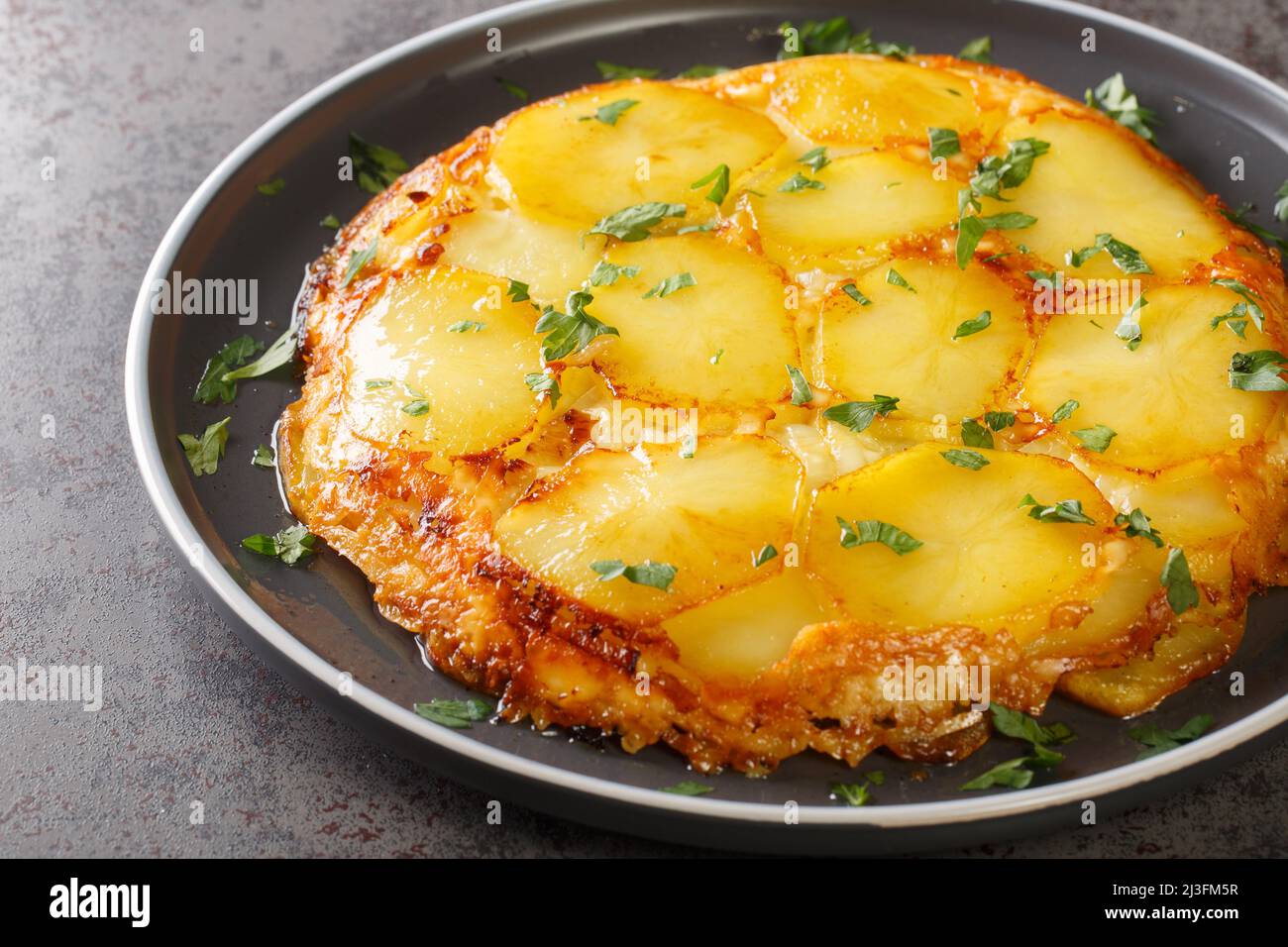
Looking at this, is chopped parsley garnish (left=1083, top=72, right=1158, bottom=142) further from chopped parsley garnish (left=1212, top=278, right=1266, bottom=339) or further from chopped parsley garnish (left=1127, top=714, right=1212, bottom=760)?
chopped parsley garnish (left=1127, top=714, right=1212, bottom=760)

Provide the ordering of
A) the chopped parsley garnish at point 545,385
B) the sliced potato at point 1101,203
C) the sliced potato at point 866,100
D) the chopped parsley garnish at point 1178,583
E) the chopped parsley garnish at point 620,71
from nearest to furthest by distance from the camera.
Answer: the chopped parsley garnish at point 1178,583, the chopped parsley garnish at point 545,385, the sliced potato at point 1101,203, the sliced potato at point 866,100, the chopped parsley garnish at point 620,71

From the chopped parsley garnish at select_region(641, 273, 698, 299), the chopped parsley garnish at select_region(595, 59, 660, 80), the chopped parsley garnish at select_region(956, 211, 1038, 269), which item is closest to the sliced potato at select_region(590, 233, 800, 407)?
the chopped parsley garnish at select_region(641, 273, 698, 299)

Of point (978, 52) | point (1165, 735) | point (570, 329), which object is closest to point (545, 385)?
point (570, 329)

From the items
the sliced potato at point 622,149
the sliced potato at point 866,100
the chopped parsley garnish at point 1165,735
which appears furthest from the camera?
the sliced potato at point 866,100

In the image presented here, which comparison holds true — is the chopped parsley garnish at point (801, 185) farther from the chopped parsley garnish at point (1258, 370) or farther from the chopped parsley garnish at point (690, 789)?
the chopped parsley garnish at point (690, 789)

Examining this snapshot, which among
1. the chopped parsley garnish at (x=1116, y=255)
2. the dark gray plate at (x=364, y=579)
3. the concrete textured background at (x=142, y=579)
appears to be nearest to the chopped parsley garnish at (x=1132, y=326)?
the chopped parsley garnish at (x=1116, y=255)

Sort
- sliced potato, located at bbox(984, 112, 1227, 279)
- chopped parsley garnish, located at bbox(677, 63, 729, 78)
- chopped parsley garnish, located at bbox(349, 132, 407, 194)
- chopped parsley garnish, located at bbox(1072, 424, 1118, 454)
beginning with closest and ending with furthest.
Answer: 1. chopped parsley garnish, located at bbox(1072, 424, 1118, 454)
2. sliced potato, located at bbox(984, 112, 1227, 279)
3. chopped parsley garnish, located at bbox(349, 132, 407, 194)
4. chopped parsley garnish, located at bbox(677, 63, 729, 78)
